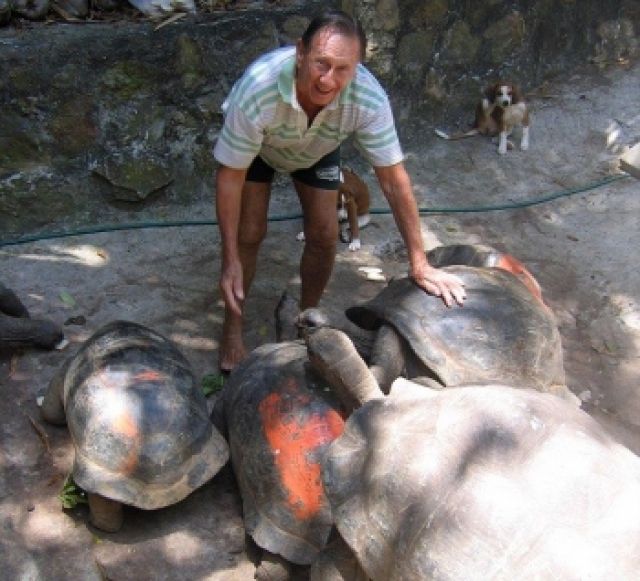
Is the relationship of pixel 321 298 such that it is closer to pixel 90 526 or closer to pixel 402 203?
pixel 402 203

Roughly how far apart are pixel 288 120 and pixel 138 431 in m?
1.39

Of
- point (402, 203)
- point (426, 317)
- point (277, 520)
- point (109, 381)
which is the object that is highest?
point (402, 203)

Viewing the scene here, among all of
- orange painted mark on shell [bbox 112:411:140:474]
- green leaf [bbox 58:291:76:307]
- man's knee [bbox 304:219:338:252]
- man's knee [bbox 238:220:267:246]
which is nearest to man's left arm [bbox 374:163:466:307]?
man's knee [bbox 304:219:338:252]

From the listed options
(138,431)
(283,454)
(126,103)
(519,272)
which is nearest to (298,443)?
(283,454)

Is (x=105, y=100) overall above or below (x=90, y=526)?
above

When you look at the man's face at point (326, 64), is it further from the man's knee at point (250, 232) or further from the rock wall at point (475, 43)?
the rock wall at point (475, 43)

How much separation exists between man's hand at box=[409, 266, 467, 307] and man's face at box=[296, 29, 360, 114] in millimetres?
872

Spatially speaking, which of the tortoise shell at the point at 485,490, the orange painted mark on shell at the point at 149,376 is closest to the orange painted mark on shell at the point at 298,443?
the tortoise shell at the point at 485,490

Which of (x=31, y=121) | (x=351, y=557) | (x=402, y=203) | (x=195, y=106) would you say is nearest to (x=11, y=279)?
(x=31, y=121)

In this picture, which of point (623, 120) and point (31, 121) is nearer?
point (31, 121)

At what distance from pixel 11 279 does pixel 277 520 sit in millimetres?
2309

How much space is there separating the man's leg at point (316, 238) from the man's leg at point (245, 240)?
200 millimetres

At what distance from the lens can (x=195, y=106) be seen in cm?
538

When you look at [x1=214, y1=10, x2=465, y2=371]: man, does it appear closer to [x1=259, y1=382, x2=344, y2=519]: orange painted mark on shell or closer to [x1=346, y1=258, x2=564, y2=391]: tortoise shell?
[x1=346, y1=258, x2=564, y2=391]: tortoise shell
